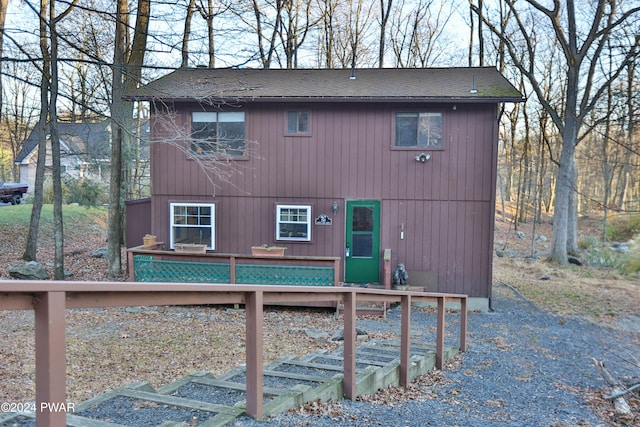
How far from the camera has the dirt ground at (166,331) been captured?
20.0 ft

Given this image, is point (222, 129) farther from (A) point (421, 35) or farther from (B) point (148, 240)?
(A) point (421, 35)

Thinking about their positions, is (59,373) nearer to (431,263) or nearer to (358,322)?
(358,322)

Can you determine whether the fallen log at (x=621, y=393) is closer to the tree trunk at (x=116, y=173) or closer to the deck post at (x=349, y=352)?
the deck post at (x=349, y=352)

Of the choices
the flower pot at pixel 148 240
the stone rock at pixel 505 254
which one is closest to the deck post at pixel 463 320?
the flower pot at pixel 148 240

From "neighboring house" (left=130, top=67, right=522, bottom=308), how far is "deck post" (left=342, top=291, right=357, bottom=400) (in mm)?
7705

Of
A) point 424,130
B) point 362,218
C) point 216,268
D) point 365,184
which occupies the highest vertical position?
point 424,130

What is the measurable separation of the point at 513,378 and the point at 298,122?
7418mm

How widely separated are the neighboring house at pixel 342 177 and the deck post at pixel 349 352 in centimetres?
770

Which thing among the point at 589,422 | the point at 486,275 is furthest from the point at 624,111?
the point at 589,422

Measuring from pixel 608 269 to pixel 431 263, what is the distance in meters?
10.2

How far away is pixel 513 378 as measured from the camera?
20.5 ft

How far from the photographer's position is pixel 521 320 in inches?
422

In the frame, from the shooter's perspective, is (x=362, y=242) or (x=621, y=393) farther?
(x=362, y=242)

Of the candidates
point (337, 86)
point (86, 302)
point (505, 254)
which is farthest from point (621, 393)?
point (505, 254)
